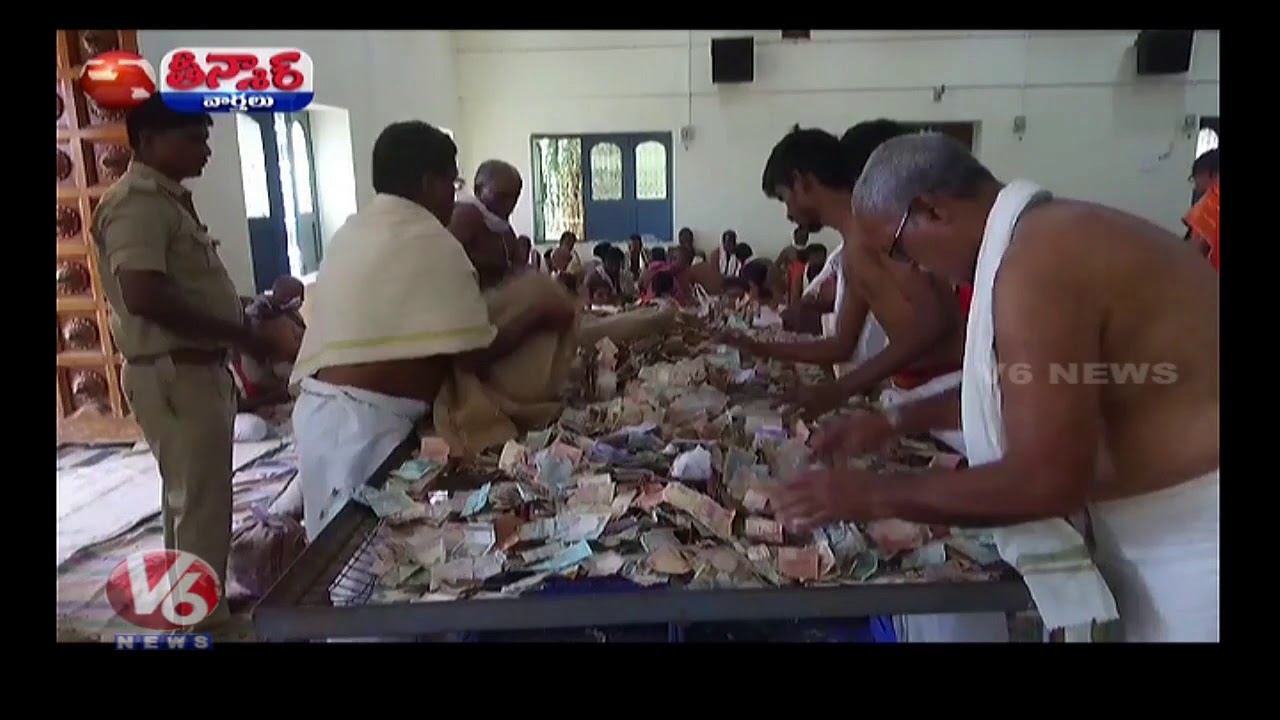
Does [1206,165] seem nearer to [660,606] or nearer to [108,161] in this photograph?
[660,606]

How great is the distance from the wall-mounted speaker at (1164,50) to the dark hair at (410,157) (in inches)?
34.1

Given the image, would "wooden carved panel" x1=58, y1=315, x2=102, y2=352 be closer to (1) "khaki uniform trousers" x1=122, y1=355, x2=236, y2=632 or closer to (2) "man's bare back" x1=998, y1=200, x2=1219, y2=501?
(1) "khaki uniform trousers" x1=122, y1=355, x2=236, y2=632

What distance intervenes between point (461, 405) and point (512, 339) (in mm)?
119

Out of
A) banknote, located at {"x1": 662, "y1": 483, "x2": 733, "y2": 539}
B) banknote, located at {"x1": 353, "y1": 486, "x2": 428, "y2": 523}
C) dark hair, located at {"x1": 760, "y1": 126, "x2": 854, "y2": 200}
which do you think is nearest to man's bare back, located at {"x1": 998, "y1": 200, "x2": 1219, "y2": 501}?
dark hair, located at {"x1": 760, "y1": 126, "x2": 854, "y2": 200}

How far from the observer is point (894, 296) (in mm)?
1332

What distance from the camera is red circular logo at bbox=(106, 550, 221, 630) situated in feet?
4.01

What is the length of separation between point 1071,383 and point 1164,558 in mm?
273

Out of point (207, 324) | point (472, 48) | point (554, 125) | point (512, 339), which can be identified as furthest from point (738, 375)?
point (207, 324)

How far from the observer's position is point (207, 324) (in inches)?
49.5

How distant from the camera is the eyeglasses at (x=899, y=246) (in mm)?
1142

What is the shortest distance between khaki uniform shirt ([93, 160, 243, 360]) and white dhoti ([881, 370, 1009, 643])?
0.94 metres

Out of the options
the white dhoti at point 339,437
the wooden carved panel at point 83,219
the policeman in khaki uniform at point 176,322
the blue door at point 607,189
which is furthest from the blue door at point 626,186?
the wooden carved panel at point 83,219

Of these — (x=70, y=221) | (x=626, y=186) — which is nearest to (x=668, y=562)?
(x=626, y=186)
